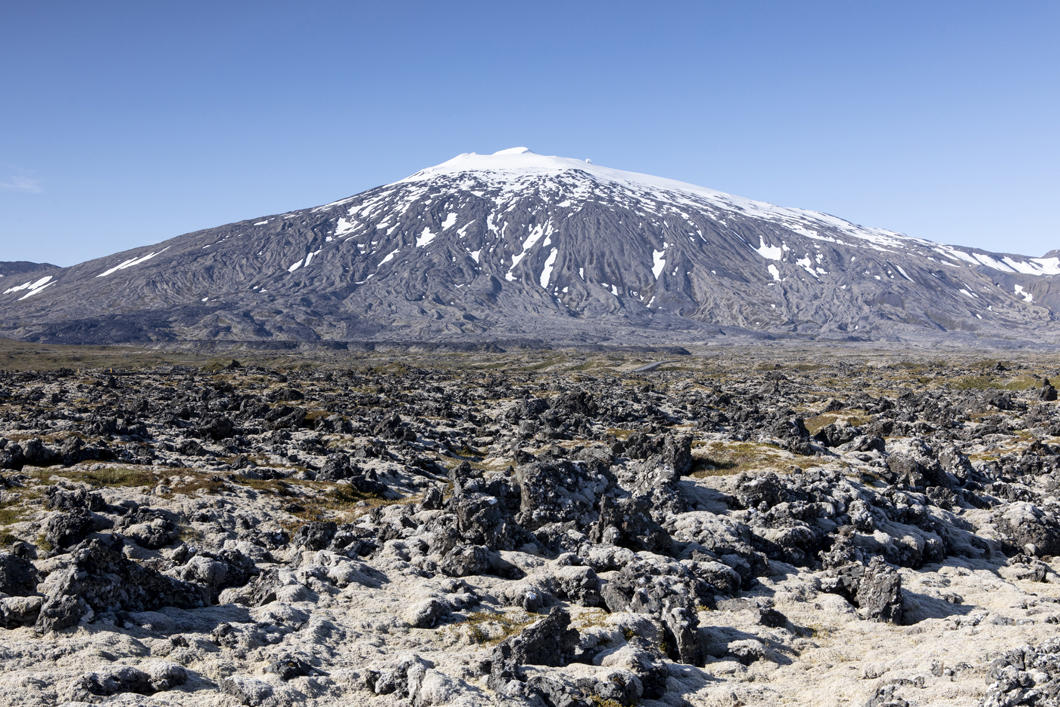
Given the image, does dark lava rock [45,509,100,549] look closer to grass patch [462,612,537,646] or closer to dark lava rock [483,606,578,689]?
grass patch [462,612,537,646]

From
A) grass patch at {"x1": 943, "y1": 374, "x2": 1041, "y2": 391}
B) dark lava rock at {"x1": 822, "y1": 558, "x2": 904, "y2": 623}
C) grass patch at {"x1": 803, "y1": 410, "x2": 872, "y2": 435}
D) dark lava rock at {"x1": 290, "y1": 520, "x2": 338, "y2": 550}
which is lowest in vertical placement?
grass patch at {"x1": 943, "y1": 374, "x2": 1041, "y2": 391}

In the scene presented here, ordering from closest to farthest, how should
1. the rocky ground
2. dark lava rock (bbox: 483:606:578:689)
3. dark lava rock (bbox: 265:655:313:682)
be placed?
1. dark lava rock (bbox: 265:655:313:682)
2. the rocky ground
3. dark lava rock (bbox: 483:606:578:689)

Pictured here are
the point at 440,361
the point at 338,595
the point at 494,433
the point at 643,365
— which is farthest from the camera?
the point at 440,361

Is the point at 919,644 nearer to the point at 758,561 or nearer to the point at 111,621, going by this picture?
the point at 758,561

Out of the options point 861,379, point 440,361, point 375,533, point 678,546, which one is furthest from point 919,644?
point 440,361

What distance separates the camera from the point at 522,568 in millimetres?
27562

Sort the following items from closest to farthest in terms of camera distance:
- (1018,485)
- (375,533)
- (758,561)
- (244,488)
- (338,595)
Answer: (338,595), (758,561), (375,533), (244,488), (1018,485)

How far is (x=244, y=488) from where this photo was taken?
3862 cm

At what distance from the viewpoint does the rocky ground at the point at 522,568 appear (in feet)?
61.4

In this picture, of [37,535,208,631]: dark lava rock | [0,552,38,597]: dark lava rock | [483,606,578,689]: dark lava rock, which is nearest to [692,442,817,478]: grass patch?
[483,606,578,689]: dark lava rock

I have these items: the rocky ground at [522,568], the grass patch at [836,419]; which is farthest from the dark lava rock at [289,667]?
the grass patch at [836,419]

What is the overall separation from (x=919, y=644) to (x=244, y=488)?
31.8 metres

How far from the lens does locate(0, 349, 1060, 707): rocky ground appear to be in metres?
18.7

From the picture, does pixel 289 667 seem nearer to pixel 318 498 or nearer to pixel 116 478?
pixel 318 498
